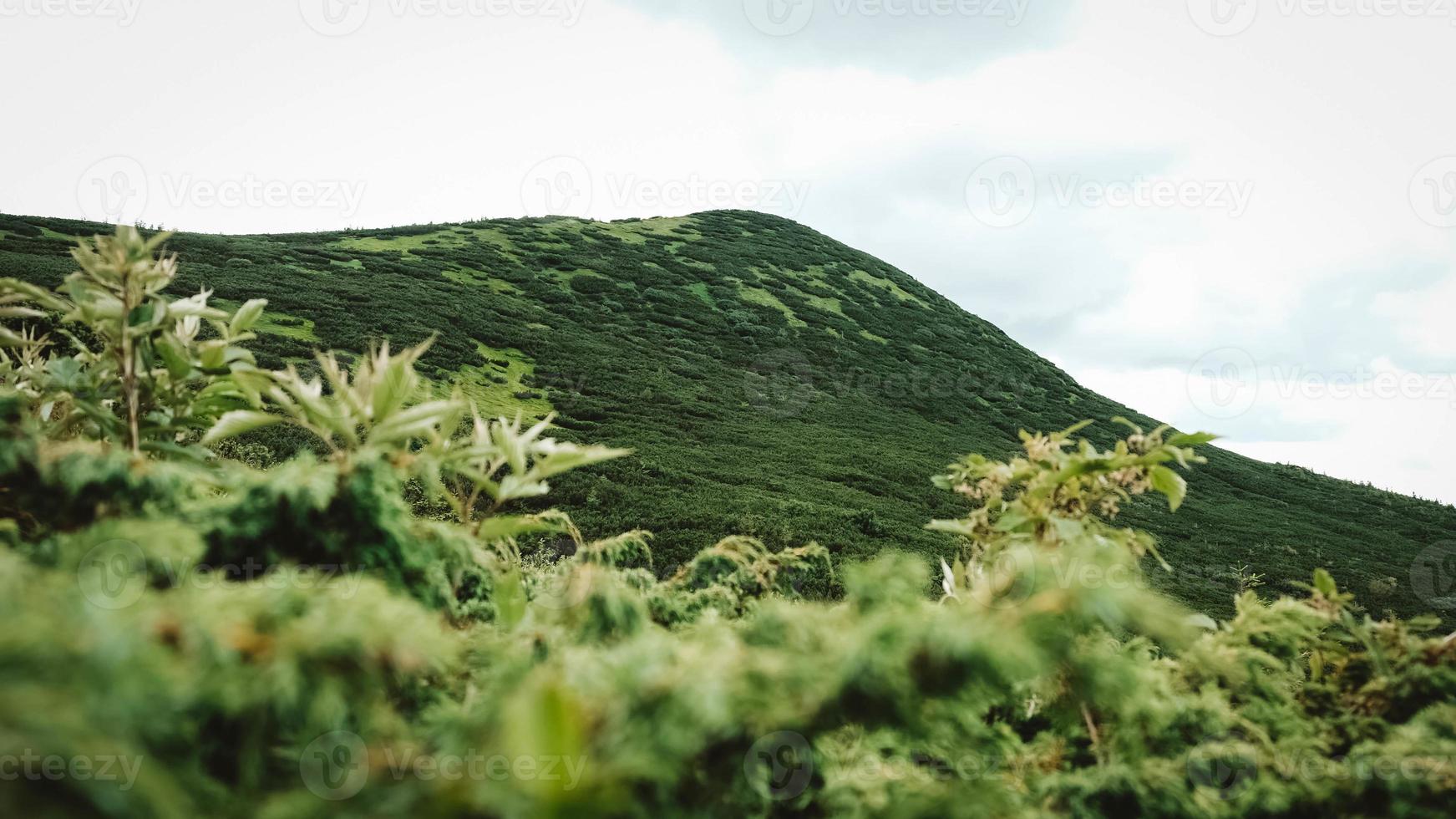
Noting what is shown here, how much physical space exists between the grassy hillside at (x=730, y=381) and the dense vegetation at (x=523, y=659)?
6479 millimetres

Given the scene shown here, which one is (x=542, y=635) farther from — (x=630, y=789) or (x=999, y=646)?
(x=999, y=646)

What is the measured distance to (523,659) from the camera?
3.84 feet

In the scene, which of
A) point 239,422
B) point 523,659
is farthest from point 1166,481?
point 239,422

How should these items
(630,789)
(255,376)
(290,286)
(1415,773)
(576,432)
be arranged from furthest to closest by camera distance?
1. (290,286)
2. (576,432)
3. (255,376)
4. (1415,773)
5. (630,789)

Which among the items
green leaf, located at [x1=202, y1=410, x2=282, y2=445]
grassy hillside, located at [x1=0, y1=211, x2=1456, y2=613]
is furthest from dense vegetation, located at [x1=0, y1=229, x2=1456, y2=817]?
grassy hillside, located at [x1=0, y1=211, x2=1456, y2=613]

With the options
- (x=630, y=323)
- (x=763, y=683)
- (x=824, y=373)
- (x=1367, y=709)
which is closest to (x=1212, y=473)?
(x=824, y=373)

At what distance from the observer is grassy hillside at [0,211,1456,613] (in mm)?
11016

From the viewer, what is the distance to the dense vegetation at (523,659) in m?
0.73

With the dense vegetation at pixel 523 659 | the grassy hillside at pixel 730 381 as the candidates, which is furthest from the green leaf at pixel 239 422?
the grassy hillside at pixel 730 381

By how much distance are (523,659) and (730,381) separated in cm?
1802

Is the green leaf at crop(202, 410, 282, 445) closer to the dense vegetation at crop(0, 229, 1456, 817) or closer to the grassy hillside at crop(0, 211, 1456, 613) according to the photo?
the dense vegetation at crop(0, 229, 1456, 817)

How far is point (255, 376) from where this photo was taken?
5.30ft

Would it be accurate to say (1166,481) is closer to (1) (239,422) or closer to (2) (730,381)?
(1) (239,422)

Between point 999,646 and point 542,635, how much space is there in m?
0.89
